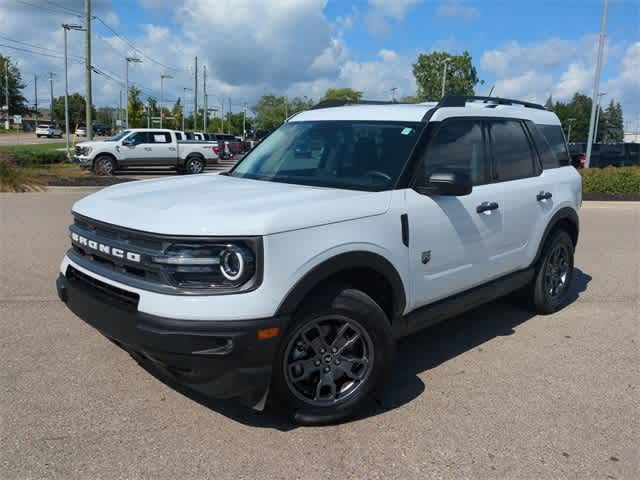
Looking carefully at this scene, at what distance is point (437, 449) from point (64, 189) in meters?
15.1

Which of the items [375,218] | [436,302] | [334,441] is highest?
[375,218]

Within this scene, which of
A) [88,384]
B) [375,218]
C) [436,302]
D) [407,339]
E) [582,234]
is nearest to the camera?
[375,218]

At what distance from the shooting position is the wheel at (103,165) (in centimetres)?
2214

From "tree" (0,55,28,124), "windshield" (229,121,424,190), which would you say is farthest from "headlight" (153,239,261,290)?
"tree" (0,55,28,124)

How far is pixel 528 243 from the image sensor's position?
5.09m

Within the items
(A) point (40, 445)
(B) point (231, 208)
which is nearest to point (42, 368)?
(A) point (40, 445)

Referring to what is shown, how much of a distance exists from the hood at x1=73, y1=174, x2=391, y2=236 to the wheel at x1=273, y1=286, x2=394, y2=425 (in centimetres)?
49

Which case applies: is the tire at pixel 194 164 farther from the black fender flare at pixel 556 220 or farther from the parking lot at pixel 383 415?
the black fender flare at pixel 556 220

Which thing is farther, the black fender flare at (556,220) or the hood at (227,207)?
the black fender flare at (556,220)

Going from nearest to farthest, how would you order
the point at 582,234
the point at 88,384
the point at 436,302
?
the point at 88,384 < the point at 436,302 < the point at 582,234

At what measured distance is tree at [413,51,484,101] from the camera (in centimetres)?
7050

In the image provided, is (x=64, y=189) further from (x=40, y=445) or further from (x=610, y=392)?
(x=610, y=392)

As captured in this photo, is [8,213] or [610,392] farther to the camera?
[8,213]

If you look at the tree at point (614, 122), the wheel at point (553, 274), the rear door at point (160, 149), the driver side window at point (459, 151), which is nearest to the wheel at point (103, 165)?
the rear door at point (160, 149)
